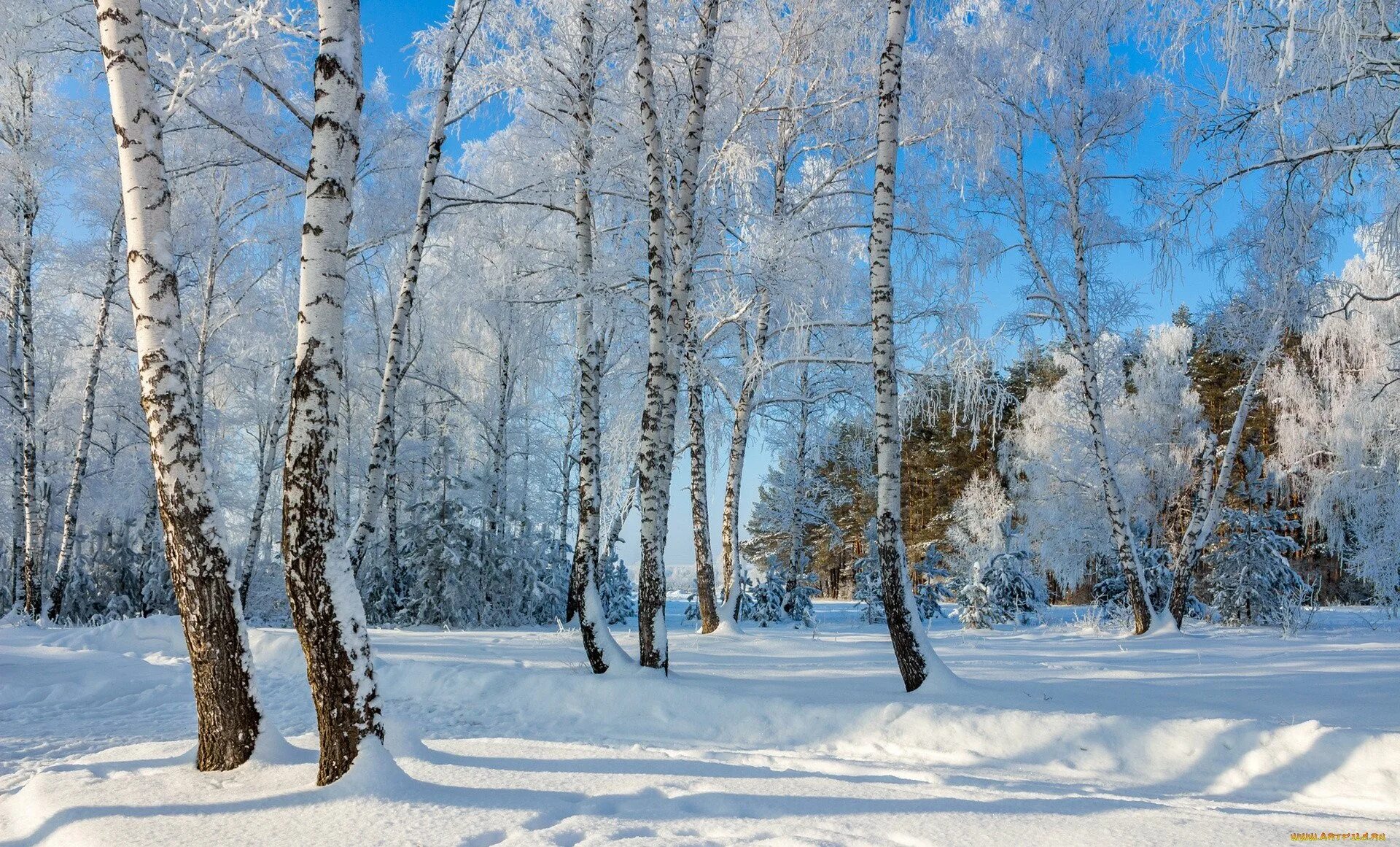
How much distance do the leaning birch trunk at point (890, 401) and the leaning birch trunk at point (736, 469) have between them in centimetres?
411

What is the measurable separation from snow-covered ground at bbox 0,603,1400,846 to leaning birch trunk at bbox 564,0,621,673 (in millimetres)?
446

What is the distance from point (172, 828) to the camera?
123 inches

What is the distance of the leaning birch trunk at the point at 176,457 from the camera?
392cm

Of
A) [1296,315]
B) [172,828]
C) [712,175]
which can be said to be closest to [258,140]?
[712,175]

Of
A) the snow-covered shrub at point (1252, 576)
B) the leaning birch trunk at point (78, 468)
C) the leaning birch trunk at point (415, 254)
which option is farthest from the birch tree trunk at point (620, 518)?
the snow-covered shrub at point (1252, 576)

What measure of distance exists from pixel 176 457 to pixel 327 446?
899 mm

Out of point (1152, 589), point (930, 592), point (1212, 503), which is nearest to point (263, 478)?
point (930, 592)

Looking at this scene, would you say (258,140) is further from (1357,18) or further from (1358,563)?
(1358,563)

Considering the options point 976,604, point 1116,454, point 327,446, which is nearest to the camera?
point 327,446

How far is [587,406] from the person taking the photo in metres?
7.46

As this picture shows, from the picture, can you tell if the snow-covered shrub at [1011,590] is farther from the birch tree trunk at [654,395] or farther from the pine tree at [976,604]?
the birch tree trunk at [654,395]

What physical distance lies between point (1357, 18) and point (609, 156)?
7042 millimetres

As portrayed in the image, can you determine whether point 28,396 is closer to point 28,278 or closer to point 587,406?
point 28,278

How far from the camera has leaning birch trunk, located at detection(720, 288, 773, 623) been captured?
36.5 ft
